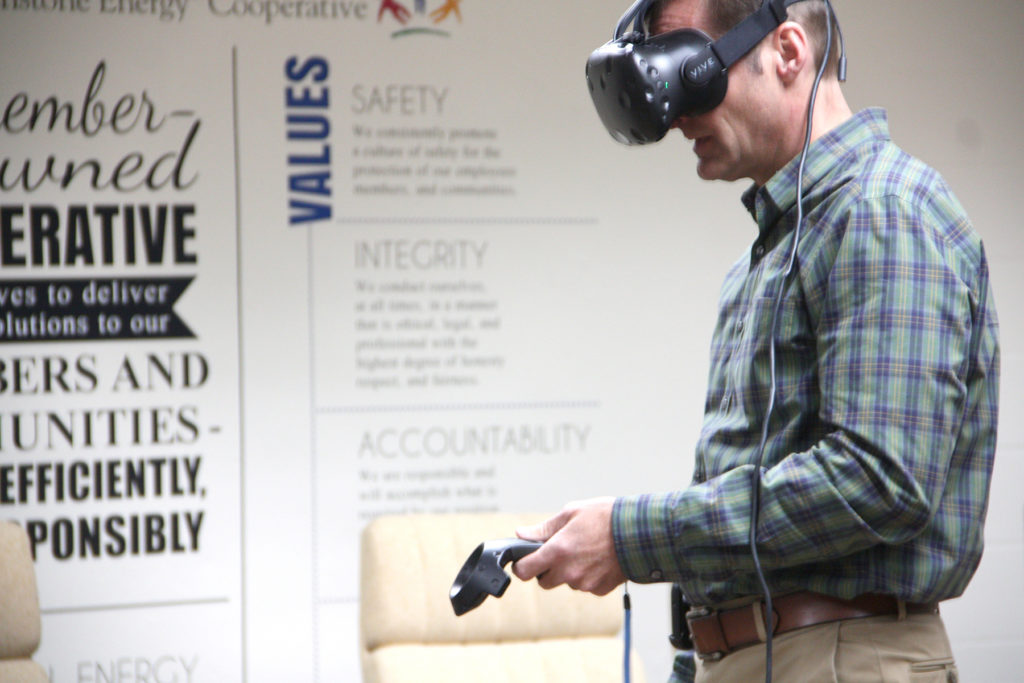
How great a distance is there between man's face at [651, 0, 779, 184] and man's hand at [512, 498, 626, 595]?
0.46 m

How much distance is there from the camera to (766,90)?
52.9 inches

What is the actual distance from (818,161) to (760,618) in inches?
21.4

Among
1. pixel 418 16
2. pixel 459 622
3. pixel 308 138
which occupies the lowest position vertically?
pixel 459 622

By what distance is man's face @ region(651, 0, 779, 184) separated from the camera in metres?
1.34

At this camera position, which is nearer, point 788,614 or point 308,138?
point 788,614

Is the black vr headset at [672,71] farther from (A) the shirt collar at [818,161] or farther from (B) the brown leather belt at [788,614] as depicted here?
(B) the brown leather belt at [788,614]

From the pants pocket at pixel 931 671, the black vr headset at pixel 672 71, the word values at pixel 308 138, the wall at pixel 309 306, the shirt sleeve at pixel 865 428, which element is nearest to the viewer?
the shirt sleeve at pixel 865 428

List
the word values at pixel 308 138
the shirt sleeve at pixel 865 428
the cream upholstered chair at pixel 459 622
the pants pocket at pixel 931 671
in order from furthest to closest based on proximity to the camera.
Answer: the word values at pixel 308 138, the cream upholstered chair at pixel 459 622, the pants pocket at pixel 931 671, the shirt sleeve at pixel 865 428

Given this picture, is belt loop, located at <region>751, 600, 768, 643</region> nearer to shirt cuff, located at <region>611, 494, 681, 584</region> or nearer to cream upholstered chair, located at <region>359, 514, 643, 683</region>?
shirt cuff, located at <region>611, 494, 681, 584</region>

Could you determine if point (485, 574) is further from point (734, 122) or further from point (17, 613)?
point (17, 613)

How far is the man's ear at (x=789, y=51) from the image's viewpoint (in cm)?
133

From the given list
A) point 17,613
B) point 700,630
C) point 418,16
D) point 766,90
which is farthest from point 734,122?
point 418,16

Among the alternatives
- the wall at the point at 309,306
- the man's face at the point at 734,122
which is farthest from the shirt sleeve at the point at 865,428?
the wall at the point at 309,306

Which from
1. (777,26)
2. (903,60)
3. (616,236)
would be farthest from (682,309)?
(777,26)
